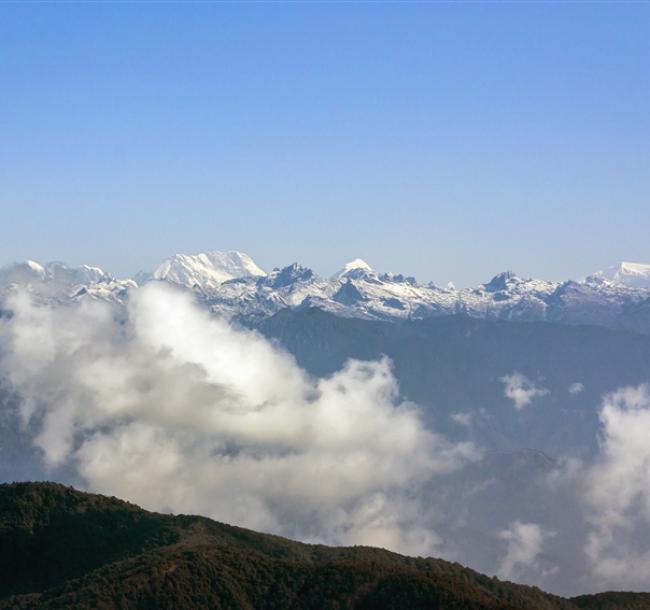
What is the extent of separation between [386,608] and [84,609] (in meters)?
56.7

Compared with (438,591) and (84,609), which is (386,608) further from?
(84,609)

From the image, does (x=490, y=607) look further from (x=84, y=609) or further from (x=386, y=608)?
(x=84, y=609)

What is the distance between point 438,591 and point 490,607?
1046 cm

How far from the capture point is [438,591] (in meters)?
200

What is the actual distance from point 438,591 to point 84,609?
66.6 meters

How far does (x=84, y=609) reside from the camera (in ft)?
654

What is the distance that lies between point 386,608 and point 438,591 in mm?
10327

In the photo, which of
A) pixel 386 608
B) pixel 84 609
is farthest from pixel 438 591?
pixel 84 609

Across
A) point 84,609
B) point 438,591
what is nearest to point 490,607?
point 438,591

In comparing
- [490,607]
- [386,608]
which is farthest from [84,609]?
[490,607]

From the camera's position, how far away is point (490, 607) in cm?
19450

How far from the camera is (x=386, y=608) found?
651 ft

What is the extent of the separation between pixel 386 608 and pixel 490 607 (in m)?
19.3
